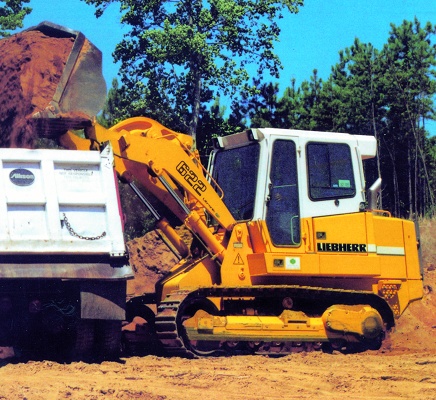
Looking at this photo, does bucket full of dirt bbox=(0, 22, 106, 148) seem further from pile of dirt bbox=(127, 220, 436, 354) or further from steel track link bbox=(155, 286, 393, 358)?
pile of dirt bbox=(127, 220, 436, 354)

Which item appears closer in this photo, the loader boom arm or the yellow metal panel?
the loader boom arm

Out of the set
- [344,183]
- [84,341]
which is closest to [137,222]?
[344,183]

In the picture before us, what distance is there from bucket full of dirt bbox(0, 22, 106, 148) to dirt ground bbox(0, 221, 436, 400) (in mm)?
2888

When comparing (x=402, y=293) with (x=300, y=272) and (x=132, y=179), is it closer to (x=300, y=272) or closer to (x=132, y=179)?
(x=300, y=272)

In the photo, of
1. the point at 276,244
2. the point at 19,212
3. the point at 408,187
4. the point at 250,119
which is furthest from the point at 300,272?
the point at 408,187

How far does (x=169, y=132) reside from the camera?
1225 centimetres

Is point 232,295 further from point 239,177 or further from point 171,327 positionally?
point 239,177

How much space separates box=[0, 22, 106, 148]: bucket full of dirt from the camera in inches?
412

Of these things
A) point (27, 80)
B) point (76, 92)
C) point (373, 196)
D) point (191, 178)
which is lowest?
point (373, 196)

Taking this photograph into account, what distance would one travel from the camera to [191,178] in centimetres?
1195

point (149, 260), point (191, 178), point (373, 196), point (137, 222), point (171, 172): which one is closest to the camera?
point (171, 172)

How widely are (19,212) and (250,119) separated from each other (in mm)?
24296

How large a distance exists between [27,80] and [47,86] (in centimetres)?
26

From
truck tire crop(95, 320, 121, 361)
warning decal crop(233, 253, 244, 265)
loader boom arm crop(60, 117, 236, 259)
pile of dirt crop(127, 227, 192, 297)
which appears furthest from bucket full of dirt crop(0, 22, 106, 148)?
pile of dirt crop(127, 227, 192, 297)
